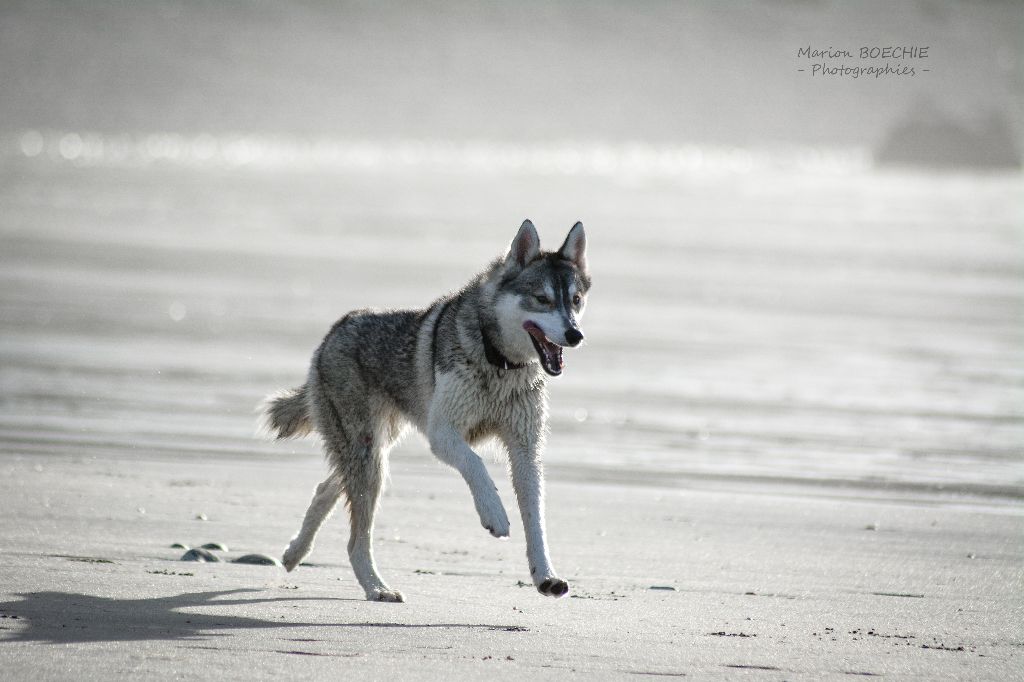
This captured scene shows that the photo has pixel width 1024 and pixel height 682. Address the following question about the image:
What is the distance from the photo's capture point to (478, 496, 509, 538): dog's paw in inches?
279

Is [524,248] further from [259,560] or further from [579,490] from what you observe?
[579,490]

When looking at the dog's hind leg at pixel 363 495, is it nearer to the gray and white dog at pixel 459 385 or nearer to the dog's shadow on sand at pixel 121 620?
the gray and white dog at pixel 459 385

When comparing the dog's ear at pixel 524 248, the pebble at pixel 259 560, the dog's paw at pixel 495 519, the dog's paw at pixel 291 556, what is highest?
the dog's ear at pixel 524 248

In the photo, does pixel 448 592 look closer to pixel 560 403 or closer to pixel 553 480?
pixel 553 480

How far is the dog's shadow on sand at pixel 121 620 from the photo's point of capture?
20.0 ft

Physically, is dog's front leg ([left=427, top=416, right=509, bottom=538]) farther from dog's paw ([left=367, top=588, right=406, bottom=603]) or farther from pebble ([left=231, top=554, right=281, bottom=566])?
pebble ([left=231, top=554, right=281, bottom=566])

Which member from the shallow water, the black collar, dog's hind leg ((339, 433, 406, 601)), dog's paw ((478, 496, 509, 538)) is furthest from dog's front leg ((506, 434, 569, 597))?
the shallow water

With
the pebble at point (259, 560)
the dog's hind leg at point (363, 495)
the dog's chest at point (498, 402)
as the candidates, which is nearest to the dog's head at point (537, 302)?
the dog's chest at point (498, 402)

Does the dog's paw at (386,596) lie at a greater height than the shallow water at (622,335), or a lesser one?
lesser

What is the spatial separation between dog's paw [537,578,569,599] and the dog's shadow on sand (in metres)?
0.27

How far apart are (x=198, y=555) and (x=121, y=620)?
1528 mm

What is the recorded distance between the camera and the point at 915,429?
13.4 metres

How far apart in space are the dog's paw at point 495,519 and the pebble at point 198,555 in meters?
1.61

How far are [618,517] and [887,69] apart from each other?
26.5ft
